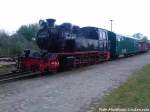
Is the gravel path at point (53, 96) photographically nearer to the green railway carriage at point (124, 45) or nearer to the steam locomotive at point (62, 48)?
the steam locomotive at point (62, 48)

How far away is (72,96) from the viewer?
11375 mm

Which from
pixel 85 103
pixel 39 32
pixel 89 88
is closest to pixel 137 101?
pixel 85 103

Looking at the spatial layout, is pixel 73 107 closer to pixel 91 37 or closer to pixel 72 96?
pixel 72 96

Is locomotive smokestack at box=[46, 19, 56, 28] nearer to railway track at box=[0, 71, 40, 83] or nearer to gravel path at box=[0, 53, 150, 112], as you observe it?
railway track at box=[0, 71, 40, 83]

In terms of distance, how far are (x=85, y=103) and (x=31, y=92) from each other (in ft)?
9.11

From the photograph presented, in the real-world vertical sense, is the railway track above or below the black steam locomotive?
below

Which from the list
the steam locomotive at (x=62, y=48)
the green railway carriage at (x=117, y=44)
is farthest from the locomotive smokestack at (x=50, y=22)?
the green railway carriage at (x=117, y=44)

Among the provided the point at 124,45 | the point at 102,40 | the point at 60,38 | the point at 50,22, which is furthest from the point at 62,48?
the point at 124,45

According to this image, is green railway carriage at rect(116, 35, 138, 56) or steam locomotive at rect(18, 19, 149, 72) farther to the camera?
green railway carriage at rect(116, 35, 138, 56)

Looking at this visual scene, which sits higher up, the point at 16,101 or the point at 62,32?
the point at 62,32

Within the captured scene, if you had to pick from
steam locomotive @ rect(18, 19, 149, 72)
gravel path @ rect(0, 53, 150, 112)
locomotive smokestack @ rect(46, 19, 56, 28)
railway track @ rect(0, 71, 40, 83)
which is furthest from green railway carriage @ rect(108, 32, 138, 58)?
gravel path @ rect(0, 53, 150, 112)

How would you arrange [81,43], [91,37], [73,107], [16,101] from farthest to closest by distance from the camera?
[91,37], [81,43], [16,101], [73,107]

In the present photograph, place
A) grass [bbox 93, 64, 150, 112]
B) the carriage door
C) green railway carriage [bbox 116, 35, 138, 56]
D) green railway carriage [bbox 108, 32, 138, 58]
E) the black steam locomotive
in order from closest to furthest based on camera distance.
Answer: grass [bbox 93, 64, 150, 112]
the black steam locomotive
the carriage door
green railway carriage [bbox 108, 32, 138, 58]
green railway carriage [bbox 116, 35, 138, 56]

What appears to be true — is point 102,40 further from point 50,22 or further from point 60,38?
point 50,22
